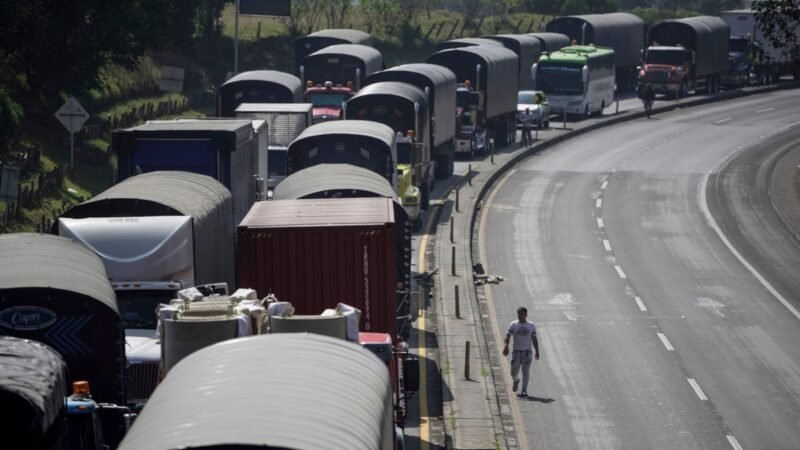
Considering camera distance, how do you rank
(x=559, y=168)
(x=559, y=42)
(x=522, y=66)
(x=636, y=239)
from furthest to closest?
(x=559, y=42), (x=522, y=66), (x=559, y=168), (x=636, y=239)

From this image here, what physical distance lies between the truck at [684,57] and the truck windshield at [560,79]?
10.5m

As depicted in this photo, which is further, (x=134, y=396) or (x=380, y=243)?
(x=380, y=243)

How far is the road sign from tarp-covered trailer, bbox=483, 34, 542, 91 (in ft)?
128

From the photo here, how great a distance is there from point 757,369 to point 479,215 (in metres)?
17.6

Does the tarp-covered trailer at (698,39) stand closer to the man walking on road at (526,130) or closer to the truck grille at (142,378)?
the man walking on road at (526,130)

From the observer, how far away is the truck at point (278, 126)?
37.5 meters

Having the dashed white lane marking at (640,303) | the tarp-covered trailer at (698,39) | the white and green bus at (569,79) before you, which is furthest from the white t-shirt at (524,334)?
the tarp-covered trailer at (698,39)

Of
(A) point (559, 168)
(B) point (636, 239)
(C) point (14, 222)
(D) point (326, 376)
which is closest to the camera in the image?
(D) point (326, 376)

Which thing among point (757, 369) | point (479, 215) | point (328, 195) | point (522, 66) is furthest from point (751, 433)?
point (522, 66)

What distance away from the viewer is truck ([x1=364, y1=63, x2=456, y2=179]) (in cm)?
4488

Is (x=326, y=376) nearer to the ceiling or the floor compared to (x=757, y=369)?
nearer to the ceiling

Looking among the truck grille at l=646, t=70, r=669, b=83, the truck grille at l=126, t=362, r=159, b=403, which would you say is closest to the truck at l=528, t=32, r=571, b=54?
the truck grille at l=646, t=70, r=669, b=83

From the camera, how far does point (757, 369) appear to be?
24.7m

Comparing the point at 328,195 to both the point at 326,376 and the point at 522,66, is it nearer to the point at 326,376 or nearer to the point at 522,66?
the point at 326,376
